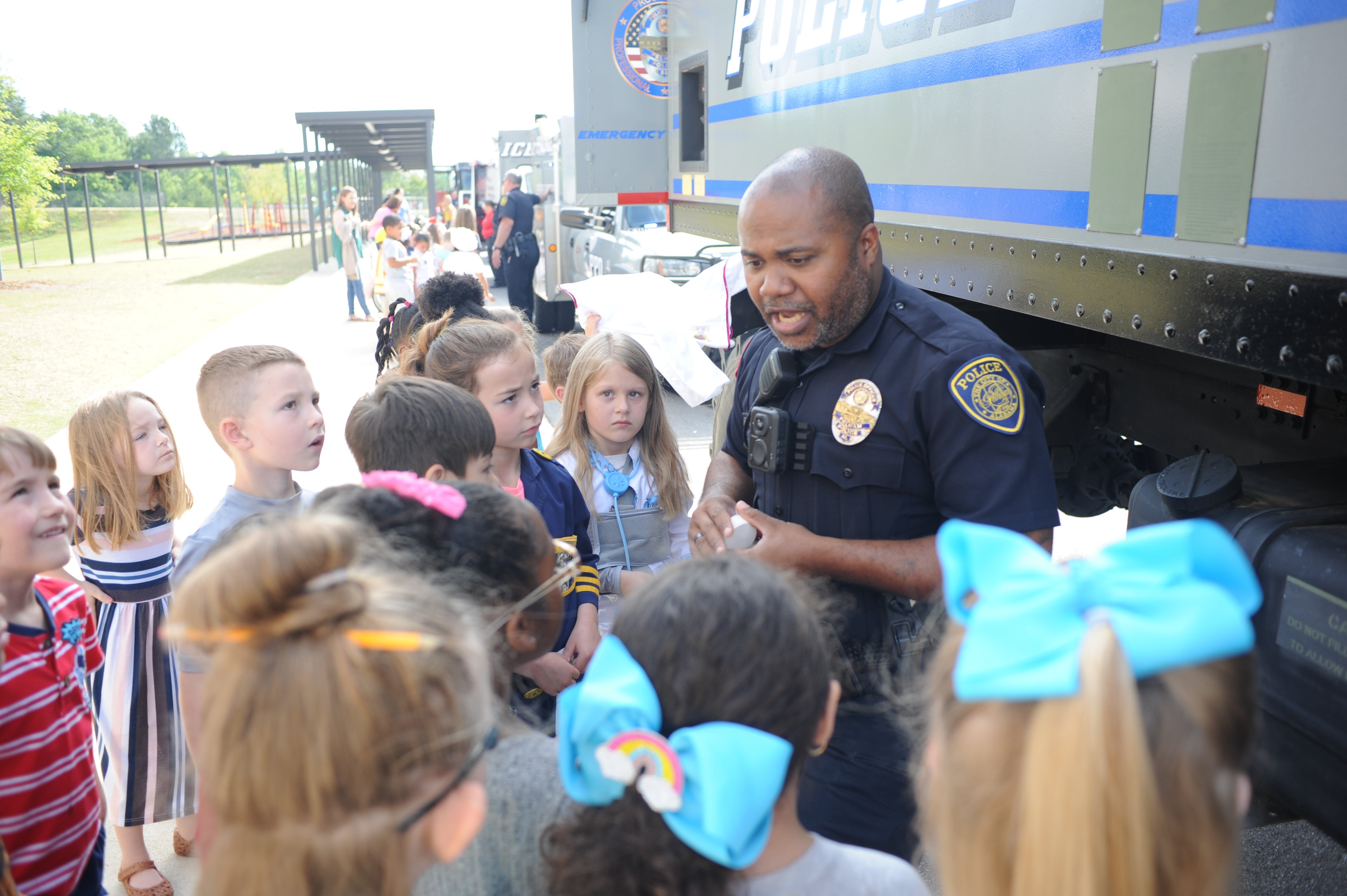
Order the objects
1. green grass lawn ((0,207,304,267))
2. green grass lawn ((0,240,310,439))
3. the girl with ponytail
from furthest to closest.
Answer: green grass lawn ((0,207,304,267)) → green grass lawn ((0,240,310,439)) → the girl with ponytail

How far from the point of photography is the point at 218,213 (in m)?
28.7

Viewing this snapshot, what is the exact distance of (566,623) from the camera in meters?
2.69

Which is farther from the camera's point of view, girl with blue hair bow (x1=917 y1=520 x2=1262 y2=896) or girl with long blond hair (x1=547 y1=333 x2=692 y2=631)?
girl with long blond hair (x1=547 y1=333 x2=692 y2=631)

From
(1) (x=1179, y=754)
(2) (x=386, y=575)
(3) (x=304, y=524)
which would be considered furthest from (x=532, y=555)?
(1) (x=1179, y=754)

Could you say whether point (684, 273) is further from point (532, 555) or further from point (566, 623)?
point (532, 555)

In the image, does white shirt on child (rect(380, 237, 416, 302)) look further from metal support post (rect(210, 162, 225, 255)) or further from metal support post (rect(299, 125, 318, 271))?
metal support post (rect(210, 162, 225, 255))

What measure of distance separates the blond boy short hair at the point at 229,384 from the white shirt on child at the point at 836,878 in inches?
77.7

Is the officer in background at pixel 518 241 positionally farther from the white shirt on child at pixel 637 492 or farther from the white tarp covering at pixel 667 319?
the white shirt on child at pixel 637 492

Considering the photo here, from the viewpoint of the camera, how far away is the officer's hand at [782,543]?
2145mm

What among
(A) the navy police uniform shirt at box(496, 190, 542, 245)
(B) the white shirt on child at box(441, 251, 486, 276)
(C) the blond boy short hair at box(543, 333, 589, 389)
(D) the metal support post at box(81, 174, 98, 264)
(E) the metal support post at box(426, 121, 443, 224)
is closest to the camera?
(C) the blond boy short hair at box(543, 333, 589, 389)

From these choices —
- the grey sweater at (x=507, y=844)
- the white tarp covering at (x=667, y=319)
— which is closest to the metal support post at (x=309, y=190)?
Result: the white tarp covering at (x=667, y=319)

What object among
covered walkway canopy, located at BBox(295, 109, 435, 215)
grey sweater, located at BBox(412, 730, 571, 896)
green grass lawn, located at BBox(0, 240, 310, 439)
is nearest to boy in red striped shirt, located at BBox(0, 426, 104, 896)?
grey sweater, located at BBox(412, 730, 571, 896)

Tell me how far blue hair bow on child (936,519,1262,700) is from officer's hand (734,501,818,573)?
1.13m

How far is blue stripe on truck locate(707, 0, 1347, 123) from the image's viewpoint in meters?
1.80
